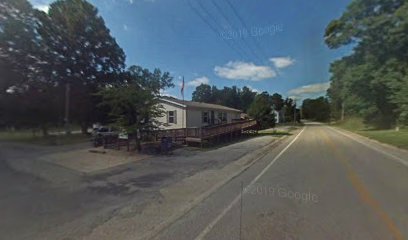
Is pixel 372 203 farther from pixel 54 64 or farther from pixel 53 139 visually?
pixel 54 64

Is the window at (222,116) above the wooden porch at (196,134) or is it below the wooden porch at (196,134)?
above

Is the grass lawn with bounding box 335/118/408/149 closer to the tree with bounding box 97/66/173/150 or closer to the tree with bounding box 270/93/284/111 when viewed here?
the tree with bounding box 97/66/173/150

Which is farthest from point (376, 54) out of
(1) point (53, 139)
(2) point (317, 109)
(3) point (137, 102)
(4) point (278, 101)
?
(2) point (317, 109)

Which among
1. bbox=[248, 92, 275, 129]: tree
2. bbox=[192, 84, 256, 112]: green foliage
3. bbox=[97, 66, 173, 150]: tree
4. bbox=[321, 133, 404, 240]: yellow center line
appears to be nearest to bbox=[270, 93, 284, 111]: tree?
bbox=[192, 84, 256, 112]: green foliage

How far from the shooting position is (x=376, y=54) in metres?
32.6

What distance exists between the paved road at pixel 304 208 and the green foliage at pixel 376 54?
923cm

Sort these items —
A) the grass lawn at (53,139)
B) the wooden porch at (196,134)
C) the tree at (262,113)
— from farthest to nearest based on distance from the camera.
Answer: the tree at (262,113)
the grass lawn at (53,139)
the wooden porch at (196,134)

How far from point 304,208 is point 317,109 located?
5461 inches

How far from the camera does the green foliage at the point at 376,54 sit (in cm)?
2330

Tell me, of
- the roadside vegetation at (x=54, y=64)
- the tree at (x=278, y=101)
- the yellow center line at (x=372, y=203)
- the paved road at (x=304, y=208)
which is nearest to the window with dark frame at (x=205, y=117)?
the roadside vegetation at (x=54, y=64)

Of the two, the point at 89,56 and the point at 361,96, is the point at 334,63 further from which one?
the point at 89,56

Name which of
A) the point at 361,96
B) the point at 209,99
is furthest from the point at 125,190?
the point at 209,99

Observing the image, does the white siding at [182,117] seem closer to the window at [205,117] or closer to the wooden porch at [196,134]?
the window at [205,117]

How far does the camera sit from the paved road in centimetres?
516
